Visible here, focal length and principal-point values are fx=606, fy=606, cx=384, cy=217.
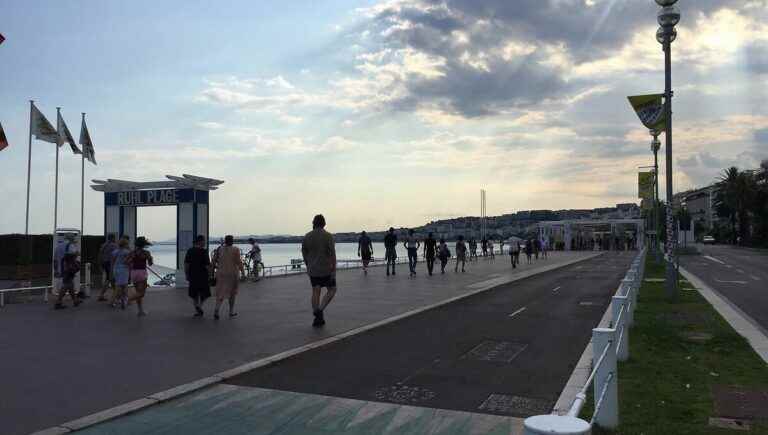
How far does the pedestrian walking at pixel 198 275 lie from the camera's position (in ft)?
40.4

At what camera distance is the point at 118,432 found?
511cm

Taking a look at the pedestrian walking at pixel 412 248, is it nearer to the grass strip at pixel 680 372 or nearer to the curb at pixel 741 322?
the curb at pixel 741 322

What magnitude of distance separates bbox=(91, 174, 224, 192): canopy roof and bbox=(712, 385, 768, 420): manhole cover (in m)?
17.1

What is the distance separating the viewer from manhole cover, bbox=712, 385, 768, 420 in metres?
5.46

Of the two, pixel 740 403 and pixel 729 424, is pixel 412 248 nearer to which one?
pixel 740 403

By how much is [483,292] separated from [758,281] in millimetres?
11947

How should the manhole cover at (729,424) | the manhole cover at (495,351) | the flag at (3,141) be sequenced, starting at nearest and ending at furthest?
the manhole cover at (729,424), the manhole cover at (495,351), the flag at (3,141)

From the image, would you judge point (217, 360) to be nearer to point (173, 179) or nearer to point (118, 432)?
point (118, 432)

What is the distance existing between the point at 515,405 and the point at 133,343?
235 inches

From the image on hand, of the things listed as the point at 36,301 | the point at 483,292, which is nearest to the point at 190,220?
the point at 36,301

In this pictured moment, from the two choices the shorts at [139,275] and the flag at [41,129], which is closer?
the shorts at [139,275]

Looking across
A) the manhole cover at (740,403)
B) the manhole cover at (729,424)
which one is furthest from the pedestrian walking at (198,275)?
the manhole cover at (729,424)

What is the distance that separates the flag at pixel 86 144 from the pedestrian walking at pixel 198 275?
36.4 ft

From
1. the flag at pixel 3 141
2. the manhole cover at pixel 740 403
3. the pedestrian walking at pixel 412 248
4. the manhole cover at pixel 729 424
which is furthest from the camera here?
the pedestrian walking at pixel 412 248
